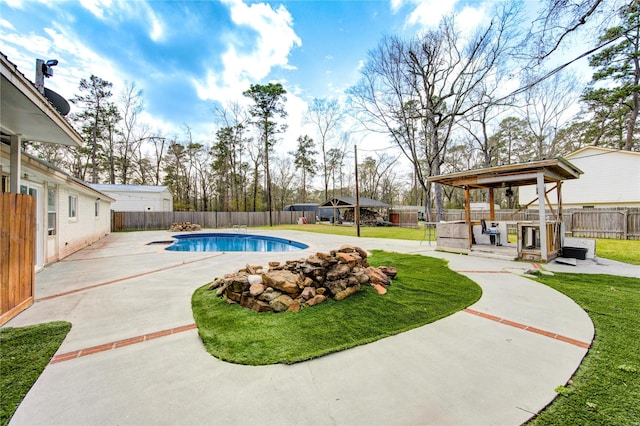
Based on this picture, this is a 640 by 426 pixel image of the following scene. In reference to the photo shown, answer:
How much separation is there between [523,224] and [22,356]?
9162 millimetres

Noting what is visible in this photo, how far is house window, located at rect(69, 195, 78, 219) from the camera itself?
7.70m

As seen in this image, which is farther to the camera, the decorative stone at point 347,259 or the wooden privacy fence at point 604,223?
the wooden privacy fence at point 604,223

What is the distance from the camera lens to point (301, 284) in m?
3.47

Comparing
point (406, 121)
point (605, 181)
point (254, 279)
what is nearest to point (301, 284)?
point (254, 279)

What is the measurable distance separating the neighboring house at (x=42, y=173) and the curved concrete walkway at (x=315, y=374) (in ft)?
7.90

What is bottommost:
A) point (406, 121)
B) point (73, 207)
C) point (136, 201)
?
point (73, 207)

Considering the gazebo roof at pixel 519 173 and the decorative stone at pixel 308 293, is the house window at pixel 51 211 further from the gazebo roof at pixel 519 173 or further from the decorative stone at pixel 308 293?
the gazebo roof at pixel 519 173

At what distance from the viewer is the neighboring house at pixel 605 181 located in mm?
12820

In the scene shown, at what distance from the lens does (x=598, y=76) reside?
1251 centimetres

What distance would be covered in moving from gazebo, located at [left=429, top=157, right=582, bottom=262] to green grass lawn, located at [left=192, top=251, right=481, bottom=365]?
3.59 metres

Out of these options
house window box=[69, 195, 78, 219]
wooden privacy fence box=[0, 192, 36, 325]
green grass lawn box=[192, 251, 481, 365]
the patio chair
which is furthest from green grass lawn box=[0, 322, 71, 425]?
the patio chair

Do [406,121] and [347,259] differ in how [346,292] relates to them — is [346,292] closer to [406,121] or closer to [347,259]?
[347,259]

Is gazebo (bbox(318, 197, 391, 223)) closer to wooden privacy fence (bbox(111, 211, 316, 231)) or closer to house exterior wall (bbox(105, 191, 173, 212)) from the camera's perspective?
wooden privacy fence (bbox(111, 211, 316, 231))

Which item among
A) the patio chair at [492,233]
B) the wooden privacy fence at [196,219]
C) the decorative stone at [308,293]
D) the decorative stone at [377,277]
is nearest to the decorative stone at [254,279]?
the decorative stone at [308,293]
